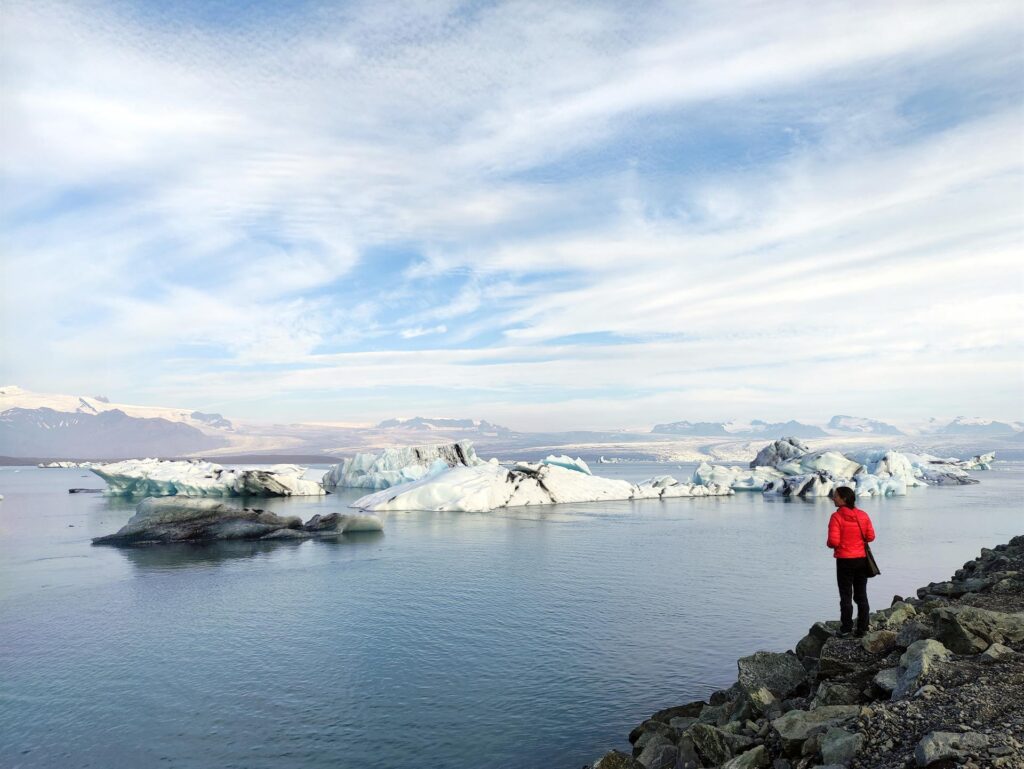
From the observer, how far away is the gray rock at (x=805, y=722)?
5.86m

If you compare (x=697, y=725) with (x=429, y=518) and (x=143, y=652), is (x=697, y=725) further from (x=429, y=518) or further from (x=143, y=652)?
(x=429, y=518)

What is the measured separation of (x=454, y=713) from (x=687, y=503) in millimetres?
41644

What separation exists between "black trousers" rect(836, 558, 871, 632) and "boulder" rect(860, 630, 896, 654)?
454 millimetres

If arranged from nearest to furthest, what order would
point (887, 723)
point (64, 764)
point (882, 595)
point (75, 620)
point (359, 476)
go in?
1. point (887, 723)
2. point (64, 764)
3. point (75, 620)
4. point (882, 595)
5. point (359, 476)

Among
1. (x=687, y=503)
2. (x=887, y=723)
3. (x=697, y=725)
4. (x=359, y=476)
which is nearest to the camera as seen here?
(x=887, y=723)

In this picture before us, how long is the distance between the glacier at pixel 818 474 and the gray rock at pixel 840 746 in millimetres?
52239

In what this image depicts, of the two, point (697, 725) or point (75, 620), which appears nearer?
point (697, 725)

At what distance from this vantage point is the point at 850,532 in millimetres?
8547

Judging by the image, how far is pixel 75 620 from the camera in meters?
15.1

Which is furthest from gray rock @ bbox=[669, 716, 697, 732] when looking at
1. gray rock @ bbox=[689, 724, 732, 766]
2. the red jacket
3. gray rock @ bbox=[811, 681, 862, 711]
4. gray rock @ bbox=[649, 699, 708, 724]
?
the red jacket

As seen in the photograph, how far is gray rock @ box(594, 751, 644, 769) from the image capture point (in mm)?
6902

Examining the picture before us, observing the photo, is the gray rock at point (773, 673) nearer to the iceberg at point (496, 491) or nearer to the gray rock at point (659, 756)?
the gray rock at point (659, 756)

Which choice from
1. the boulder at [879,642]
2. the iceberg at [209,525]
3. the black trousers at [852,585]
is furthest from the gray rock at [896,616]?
the iceberg at [209,525]

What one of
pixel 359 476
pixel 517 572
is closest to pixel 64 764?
pixel 517 572
